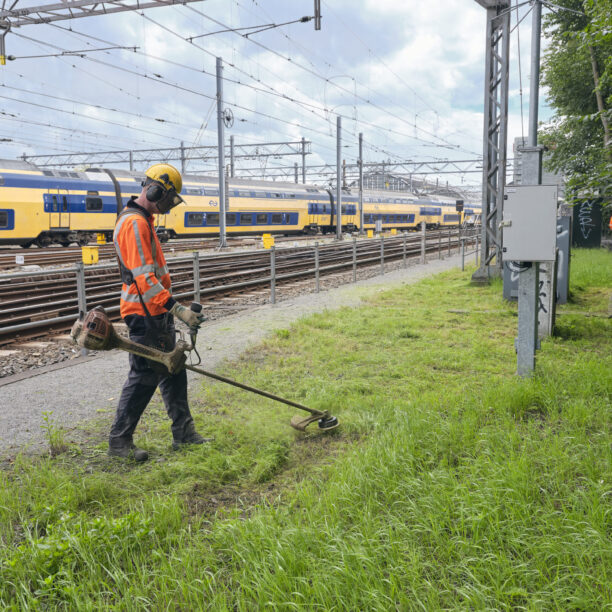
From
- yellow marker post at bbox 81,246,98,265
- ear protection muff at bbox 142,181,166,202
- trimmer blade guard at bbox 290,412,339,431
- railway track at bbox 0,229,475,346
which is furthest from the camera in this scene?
yellow marker post at bbox 81,246,98,265

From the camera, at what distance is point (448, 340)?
7.14 meters

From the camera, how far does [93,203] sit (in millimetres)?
24547

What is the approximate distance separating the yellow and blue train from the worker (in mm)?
8973

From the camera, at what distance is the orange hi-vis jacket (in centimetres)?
368

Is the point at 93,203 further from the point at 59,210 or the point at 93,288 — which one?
the point at 93,288

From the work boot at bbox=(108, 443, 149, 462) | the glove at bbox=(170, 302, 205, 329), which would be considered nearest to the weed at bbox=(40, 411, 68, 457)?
the work boot at bbox=(108, 443, 149, 462)

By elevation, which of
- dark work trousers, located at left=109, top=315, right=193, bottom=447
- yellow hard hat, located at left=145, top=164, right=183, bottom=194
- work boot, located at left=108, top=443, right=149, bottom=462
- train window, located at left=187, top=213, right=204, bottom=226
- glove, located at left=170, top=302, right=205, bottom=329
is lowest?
work boot, located at left=108, top=443, right=149, bottom=462

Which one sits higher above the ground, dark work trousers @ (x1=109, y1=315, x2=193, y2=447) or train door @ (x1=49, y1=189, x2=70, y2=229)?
train door @ (x1=49, y1=189, x2=70, y2=229)

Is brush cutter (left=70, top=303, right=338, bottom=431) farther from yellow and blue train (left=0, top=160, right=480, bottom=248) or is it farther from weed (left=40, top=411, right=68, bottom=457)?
yellow and blue train (left=0, top=160, right=480, bottom=248)

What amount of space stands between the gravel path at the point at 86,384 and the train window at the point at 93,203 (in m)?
16.9

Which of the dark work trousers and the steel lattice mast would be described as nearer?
the dark work trousers

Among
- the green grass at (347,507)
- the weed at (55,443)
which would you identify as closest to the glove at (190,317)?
the green grass at (347,507)

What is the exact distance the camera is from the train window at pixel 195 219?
29.1 metres

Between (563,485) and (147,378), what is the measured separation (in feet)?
8.76
